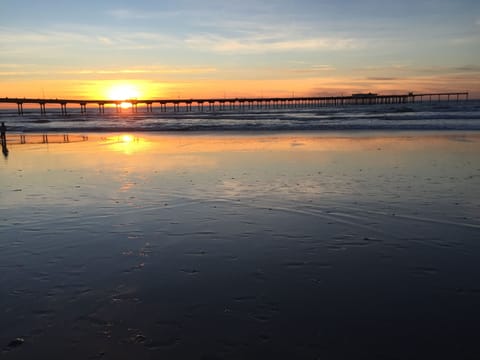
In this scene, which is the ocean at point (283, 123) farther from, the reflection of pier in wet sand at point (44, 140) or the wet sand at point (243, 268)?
the wet sand at point (243, 268)

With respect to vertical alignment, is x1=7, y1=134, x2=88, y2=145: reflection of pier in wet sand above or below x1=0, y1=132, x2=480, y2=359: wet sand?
above

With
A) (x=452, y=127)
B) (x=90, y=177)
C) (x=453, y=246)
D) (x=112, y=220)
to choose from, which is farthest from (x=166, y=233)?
(x=452, y=127)

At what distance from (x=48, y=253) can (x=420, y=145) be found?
16.5 metres

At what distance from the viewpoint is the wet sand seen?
3.48 meters

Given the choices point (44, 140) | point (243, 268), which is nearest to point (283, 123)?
point (44, 140)

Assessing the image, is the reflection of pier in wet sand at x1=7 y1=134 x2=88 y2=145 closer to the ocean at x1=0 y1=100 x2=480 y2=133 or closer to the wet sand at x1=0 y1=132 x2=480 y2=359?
the ocean at x1=0 y1=100 x2=480 y2=133

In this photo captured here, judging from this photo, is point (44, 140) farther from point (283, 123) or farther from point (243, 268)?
point (243, 268)

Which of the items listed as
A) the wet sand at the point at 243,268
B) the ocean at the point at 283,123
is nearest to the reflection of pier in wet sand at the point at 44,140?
the ocean at the point at 283,123

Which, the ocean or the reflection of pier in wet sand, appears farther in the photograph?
the ocean

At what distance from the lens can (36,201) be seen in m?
8.65

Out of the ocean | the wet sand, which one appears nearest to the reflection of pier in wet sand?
the ocean

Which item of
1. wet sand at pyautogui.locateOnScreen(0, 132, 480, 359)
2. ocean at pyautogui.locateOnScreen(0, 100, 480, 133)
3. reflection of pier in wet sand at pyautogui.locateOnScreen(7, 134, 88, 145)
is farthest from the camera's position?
ocean at pyautogui.locateOnScreen(0, 100, 480, 133)

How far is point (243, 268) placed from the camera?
16.4 feet

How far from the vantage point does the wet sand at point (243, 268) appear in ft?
11.4
